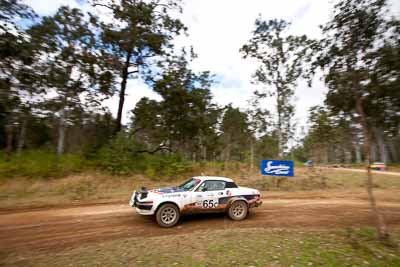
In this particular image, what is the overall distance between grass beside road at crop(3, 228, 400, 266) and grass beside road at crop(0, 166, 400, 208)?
6.68 meters

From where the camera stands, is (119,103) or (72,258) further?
(119,103)

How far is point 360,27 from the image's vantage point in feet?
20.5

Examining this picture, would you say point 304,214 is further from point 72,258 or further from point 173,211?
point 72,258

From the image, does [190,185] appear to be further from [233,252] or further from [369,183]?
[369,183]

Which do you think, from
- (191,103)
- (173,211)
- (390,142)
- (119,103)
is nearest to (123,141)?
(119,103)

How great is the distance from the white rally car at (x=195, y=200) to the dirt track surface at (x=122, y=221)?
427mm

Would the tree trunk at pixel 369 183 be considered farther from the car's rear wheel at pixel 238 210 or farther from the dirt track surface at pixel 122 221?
the car's rear wheel at pixel 238 210

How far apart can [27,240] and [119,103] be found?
1550 centimetres

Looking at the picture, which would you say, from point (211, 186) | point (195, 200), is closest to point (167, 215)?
point (195, 200)

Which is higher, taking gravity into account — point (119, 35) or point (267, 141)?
point (119, 35)

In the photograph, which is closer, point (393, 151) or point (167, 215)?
point (167, 215)

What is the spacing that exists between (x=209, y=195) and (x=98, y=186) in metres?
9.26

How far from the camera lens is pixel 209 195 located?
8031 mm

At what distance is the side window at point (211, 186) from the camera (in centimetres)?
805
